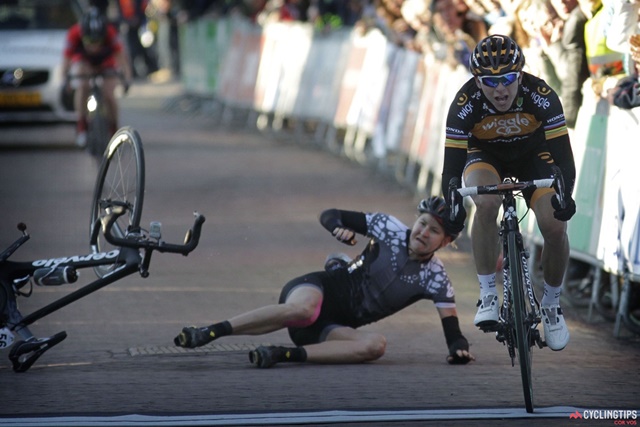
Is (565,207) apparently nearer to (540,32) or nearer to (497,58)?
(497,58)

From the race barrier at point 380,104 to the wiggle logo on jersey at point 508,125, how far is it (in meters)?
1.80

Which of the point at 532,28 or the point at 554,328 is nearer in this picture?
the point at 554,328

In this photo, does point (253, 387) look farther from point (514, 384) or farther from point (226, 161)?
point (226, 161)

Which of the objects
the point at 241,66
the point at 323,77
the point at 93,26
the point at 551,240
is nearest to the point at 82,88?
the point at 93,26

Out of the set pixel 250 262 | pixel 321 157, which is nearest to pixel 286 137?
pixel 321 157

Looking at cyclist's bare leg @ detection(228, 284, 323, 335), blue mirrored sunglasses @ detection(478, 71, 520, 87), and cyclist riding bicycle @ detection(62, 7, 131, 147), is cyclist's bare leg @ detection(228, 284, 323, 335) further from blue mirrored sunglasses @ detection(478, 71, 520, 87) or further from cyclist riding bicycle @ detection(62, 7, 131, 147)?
cyclist riding bicycle @ detection(62, 7, 131, 147)

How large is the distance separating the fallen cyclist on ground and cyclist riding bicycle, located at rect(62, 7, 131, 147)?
36.2 feet

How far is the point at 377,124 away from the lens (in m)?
19.0

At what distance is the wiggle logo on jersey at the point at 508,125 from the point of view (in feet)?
28.1

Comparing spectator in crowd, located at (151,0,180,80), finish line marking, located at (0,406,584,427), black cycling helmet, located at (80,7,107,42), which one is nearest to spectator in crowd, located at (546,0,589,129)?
finish line marking, located at (0,406,584,427)

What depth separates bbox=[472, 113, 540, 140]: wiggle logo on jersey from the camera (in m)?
8.57

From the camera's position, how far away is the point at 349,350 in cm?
923

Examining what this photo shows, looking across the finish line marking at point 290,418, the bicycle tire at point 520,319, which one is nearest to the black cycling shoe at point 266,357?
the finish line marking at point 290,418

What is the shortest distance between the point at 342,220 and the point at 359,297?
490mm
